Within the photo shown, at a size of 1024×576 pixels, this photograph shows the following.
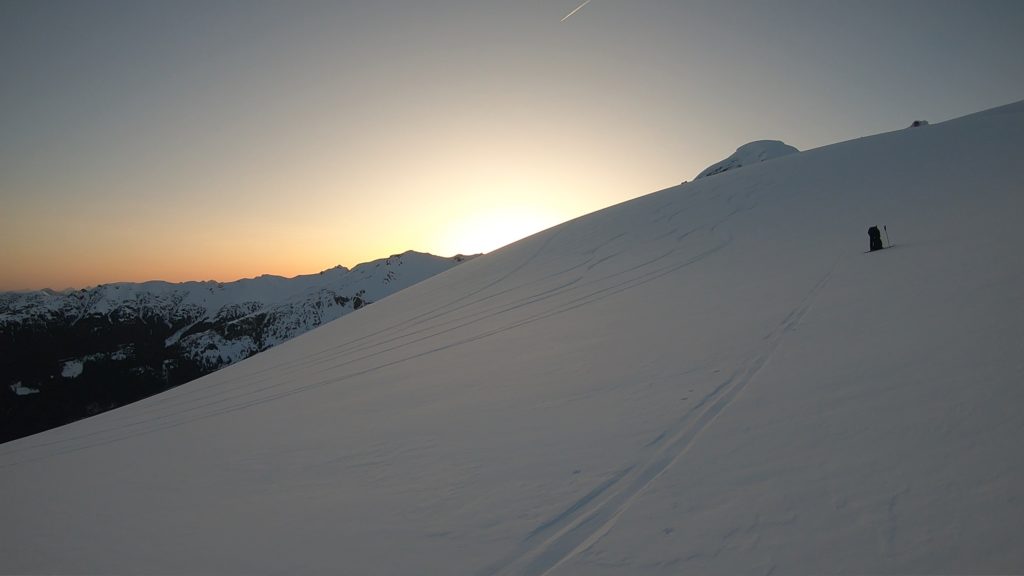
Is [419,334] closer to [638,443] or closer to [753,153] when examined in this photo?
[638,443]

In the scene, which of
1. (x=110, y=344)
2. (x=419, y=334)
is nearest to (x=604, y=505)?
(x=419, y=334)

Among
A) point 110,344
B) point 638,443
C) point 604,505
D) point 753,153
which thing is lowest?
point 604,505

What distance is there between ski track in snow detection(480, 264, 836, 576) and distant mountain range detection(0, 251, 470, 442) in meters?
112

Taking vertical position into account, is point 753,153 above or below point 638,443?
above

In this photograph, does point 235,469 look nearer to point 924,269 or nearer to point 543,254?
point 924,269

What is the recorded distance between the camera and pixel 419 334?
12.6 m

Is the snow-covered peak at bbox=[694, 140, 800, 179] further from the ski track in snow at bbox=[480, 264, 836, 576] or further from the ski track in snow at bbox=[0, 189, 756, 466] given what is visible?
the ski track in snow at bbox=[480, 264, 836, 576]

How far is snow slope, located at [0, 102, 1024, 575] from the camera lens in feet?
8.96

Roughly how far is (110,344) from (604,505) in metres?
189

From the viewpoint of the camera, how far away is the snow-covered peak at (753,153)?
89.6 m

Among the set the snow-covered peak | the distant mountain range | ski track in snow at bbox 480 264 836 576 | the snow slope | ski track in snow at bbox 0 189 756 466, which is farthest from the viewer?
the distant mountain range

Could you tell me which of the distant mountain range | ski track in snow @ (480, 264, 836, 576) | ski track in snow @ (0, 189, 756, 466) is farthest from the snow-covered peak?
ski track in snow @ (480, 264, 836, 576)

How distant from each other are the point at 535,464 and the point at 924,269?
6927 millimetres

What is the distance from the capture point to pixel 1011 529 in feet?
7.25
